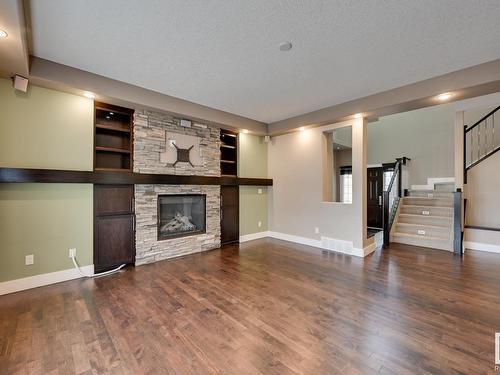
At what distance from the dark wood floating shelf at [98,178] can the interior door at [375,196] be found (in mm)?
5650

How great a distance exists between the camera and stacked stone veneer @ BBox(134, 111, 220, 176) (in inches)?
163

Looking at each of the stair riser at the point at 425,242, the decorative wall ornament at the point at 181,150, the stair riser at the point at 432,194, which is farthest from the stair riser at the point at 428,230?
the decorative wall ornament at the point at 181,150

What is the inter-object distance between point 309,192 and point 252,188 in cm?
146

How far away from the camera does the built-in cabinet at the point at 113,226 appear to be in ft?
12.2

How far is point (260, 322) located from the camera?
2.38m

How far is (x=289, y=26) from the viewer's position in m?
2.35

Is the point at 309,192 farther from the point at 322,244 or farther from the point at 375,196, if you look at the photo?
the point at 375,196

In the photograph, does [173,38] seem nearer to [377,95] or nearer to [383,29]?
[383,29]

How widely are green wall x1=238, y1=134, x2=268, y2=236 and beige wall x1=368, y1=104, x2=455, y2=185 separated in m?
4.81

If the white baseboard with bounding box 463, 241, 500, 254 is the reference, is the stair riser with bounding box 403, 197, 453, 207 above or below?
above

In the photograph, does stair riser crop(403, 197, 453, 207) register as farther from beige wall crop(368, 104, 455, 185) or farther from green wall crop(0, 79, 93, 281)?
green wall crop(0, 79, 93, 281)

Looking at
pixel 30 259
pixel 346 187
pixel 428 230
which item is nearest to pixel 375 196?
pixel 346 187

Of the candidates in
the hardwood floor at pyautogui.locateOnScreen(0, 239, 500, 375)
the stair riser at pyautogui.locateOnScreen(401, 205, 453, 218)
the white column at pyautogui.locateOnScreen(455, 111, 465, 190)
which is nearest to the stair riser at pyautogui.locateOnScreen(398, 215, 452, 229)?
the stair riser at pyautogui.locateOnScreen(401, 205, 453, 218)

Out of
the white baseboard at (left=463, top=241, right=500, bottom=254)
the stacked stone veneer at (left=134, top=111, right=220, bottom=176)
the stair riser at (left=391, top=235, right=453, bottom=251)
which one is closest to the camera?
the stacked stone veneer at (left=134, top=111, right=220, bottom=176)
